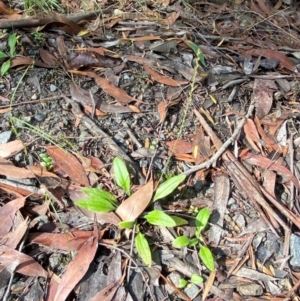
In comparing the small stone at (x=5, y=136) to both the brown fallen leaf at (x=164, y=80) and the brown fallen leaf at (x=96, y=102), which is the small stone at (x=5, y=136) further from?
the brown fallen leaf at (x=164, y=80)

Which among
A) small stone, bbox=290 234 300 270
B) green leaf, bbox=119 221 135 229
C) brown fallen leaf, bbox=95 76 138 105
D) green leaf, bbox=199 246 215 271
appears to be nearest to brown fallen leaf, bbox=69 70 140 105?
brown fallen leaf, bbox=95 76 138 105

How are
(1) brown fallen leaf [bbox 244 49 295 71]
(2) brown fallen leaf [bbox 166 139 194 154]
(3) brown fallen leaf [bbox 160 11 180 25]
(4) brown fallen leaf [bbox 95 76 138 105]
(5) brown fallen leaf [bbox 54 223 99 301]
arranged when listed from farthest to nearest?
(3) brown fallen leaf [bbox 160 11 180 25] < (1) brown fallen leaf [bbox 244 49 295 71] < (4) brown fallen leaf [bbox 95 76 138 105] < (2) brown fallen leaf [bbox 166 139 194 154] < (5) brown fallen leaf [bbox 54 223 99 301]

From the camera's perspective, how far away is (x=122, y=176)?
1.50 metres

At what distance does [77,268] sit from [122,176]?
33 centimetres

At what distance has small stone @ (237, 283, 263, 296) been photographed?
4.57 ft

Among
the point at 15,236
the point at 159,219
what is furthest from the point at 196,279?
the point at 15,236

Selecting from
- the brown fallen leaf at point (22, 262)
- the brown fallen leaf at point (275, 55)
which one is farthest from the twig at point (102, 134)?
the brown fallen leaf at point (275, 55)

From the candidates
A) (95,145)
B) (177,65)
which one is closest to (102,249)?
(95,145)

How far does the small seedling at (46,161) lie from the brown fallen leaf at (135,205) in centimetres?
31

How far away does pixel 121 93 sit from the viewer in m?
1.81

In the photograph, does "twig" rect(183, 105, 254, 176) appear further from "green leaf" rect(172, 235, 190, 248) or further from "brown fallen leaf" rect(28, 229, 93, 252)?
"brown fallen leaf" rect(28, 229, 93, 252)

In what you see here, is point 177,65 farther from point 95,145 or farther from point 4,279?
point 4,279

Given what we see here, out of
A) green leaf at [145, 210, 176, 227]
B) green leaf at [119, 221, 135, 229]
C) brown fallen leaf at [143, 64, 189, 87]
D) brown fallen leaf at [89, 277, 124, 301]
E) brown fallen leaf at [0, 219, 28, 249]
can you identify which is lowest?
brown fallen leaf at [89, 277, 124, 301]

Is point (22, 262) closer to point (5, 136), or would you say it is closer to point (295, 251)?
point (5, 136)
